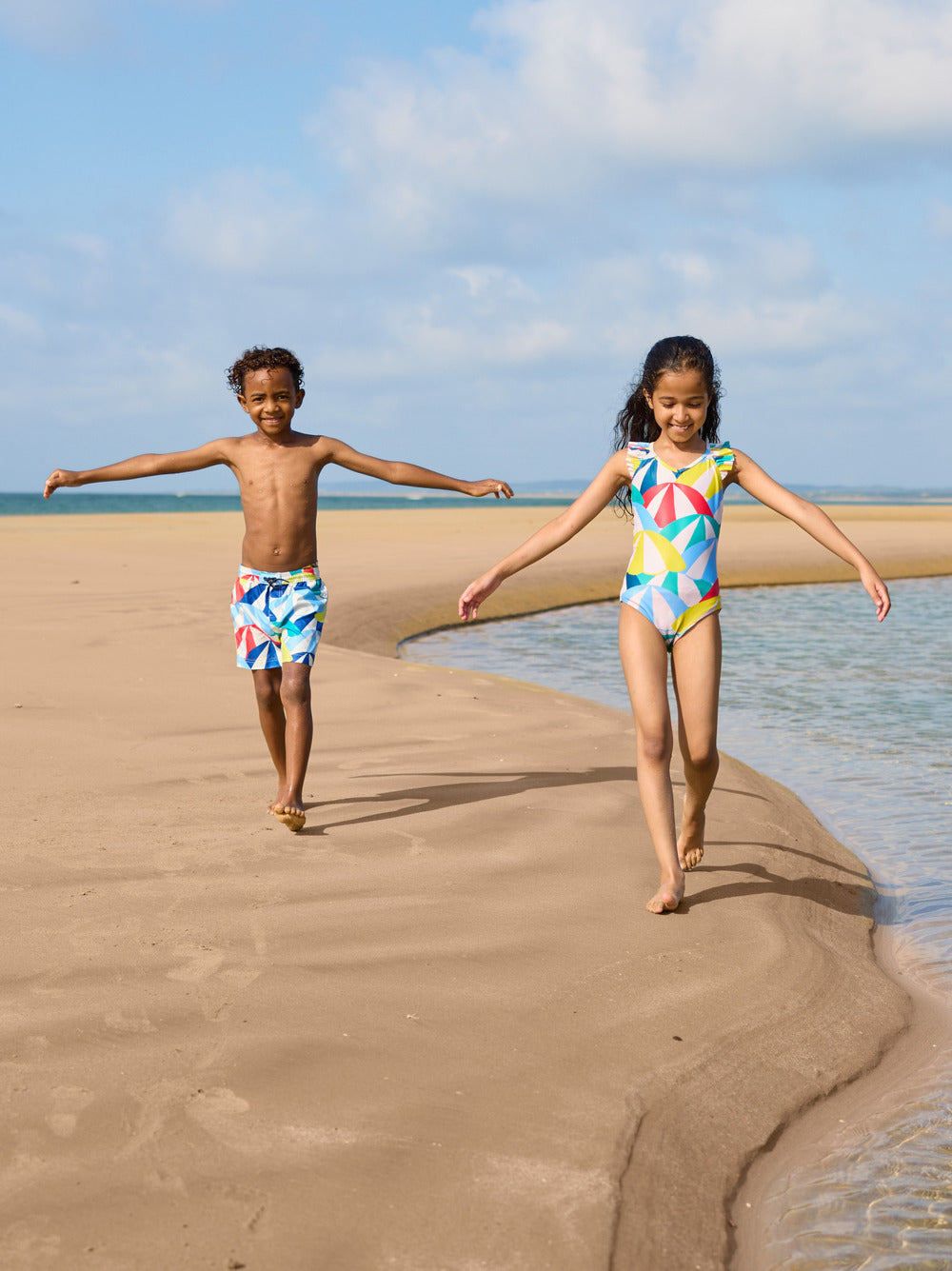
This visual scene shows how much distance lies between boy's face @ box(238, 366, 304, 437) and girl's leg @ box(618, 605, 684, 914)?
1907 millimetres

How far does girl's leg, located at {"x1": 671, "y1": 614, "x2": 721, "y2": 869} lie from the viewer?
412 centimetres

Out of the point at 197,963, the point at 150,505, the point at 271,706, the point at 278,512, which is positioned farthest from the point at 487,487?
the point at 150,505

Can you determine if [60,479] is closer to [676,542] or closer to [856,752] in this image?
[676,542]

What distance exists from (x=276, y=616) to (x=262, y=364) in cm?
107

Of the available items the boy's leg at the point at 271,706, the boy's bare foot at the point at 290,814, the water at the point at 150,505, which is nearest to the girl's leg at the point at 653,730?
the boy's bare foot at the point at 290,814

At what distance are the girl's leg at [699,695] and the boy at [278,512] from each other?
49.9 inches

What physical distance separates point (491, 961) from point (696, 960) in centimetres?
62

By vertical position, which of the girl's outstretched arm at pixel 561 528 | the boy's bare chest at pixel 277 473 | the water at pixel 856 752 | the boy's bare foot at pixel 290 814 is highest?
the boy's bare chest at pixel 277 473

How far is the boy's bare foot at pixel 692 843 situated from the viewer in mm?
4438

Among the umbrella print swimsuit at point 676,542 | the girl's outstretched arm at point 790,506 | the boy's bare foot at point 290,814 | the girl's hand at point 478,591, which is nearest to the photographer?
the girl's outstretched arm at point 790,506

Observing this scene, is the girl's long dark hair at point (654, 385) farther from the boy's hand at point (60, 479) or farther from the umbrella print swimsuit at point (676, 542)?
the boy's hand at point (60, 479)

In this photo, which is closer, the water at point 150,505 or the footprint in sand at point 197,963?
the footprint in sand at point 197,963

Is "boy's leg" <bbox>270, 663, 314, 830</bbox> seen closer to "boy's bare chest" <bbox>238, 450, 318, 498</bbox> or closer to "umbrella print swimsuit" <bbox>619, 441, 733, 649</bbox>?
"boy's bare chest" <bbox>238, 450, 318, 498</bbox>

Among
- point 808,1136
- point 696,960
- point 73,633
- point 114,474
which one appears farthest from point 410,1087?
point 73,633
